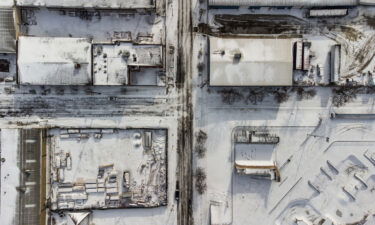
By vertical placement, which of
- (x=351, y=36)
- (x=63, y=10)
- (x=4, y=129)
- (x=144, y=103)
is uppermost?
(x=63, y=10)

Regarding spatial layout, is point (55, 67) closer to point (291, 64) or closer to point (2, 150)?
point (2, 150)

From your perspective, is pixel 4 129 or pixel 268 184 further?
pixel 268 184

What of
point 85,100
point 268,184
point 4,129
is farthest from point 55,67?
point 268,184

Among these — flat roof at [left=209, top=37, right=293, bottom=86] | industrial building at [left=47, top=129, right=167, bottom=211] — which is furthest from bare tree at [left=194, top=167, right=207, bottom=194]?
flat roof at [left=209, top=37, right=293, bottom=86]

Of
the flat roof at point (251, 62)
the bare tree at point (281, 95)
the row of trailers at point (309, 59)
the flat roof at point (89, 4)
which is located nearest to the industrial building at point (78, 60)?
the flat roof at point (89, 4)

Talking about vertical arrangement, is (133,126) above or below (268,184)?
above

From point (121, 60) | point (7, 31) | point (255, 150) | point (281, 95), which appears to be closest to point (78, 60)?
point (121, 60)

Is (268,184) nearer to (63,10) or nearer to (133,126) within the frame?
(133,126)
